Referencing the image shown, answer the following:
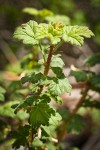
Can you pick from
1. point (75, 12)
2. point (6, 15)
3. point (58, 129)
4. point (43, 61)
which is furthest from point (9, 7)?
point (43, 61)

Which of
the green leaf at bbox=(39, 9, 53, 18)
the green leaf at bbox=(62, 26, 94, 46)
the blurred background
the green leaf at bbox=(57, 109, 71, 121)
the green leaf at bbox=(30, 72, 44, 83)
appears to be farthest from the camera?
the blurred background

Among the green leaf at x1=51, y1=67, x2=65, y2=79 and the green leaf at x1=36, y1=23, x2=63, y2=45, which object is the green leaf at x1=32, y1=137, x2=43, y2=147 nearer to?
the green leaf at x1=51, y1=67, x2=65, y2=79

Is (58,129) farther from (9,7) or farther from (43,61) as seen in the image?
(9,7)

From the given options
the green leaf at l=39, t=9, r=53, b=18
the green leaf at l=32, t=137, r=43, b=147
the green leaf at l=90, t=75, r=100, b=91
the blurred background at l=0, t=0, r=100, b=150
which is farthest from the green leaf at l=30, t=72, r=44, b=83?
the blurred background at l=0, t=0, r=100, b=150

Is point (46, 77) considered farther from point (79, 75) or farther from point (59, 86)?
point (79, 75)

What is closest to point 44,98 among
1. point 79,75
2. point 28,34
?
point 28,34

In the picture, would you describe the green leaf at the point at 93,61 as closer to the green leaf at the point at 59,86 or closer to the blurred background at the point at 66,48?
the green leaf at the point at 59,86

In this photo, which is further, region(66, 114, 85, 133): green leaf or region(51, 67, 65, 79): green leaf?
region(66, 114, 85, 133): green leaf
